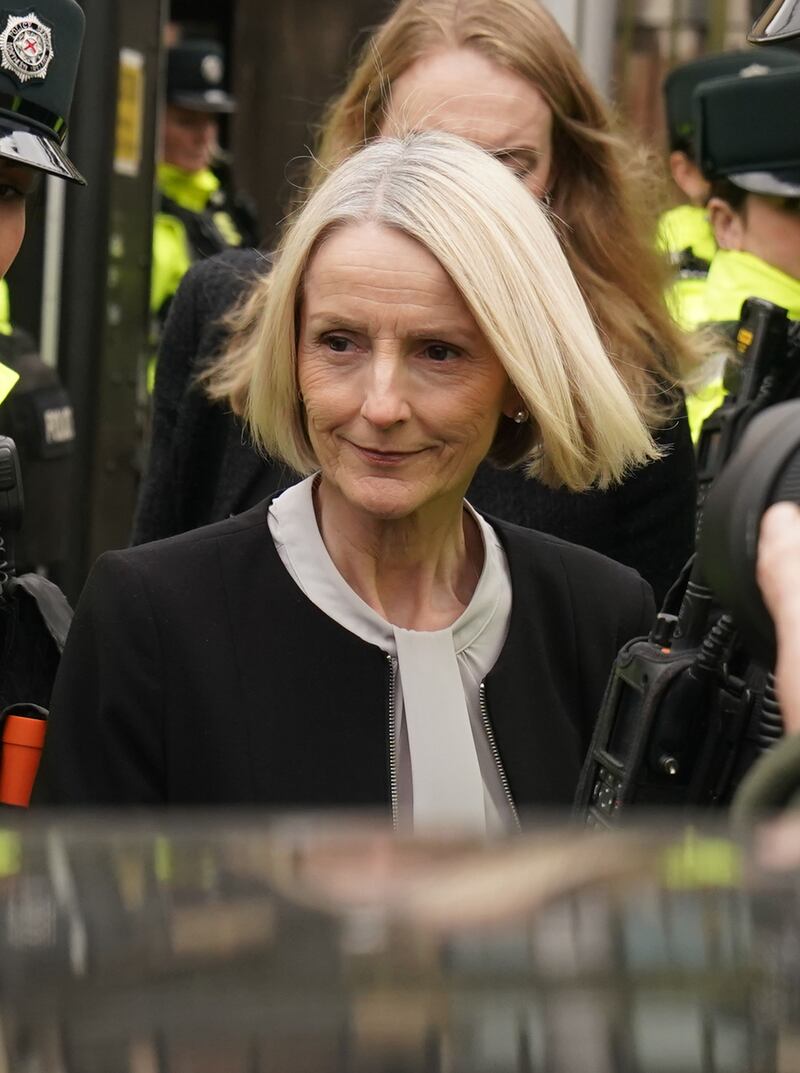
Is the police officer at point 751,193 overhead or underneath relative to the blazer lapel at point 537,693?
overhead

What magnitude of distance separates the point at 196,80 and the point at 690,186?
4.71 metres

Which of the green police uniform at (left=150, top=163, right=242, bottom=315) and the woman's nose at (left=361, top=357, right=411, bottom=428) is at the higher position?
the woman's nose at (left=361, top=357, right=411, bottom=428)

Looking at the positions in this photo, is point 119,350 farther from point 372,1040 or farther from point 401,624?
point 372,1040

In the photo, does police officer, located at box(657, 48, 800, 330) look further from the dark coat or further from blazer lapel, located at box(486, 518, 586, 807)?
blazer lapel, located at box(486, 518, 586, 807)

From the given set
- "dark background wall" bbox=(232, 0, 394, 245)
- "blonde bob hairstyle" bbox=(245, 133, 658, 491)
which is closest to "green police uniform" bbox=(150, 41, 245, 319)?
"dark background wall" bbox=(232, 0, 394, 245)

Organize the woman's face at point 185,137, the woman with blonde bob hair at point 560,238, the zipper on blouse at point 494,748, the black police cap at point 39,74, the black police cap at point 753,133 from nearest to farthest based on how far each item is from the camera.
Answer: the zipper on blouse at point 494,748, the black police cap at point 39,74, the woman with blonde bob hair at point 560,238, the black police cap at point 753,133, the woman's face at point 185,137

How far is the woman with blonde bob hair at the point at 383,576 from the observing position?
6.86 ft

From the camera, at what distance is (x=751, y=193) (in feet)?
11.8

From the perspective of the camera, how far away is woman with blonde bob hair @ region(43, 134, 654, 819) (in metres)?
2.09

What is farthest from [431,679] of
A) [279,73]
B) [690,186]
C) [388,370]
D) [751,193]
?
[279,73]

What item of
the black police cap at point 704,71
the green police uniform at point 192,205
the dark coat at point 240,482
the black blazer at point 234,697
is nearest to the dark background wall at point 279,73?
the green police uniform at point 192,205

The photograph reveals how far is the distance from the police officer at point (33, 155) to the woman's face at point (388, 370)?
529 mm

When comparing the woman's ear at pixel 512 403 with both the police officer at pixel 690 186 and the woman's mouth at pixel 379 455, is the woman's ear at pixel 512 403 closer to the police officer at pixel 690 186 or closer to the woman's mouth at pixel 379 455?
the woman's mouth at pixel 379 455

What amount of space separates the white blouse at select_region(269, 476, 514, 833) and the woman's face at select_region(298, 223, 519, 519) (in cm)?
9
